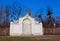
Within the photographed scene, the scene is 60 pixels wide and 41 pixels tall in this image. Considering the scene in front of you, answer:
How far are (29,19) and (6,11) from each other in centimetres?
2726

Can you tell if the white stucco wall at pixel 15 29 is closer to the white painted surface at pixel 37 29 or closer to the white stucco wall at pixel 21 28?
the white stucco wall at pixel 21 28

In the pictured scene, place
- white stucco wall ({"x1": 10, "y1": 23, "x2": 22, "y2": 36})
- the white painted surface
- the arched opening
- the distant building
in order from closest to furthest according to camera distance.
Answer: white stucco wall ({"x1": 10, "y1": 23, "x2": 22, "y2": 36})
the distant building
the white painted surface
the arched opening

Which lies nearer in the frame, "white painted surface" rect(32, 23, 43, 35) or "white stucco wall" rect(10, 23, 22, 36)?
"white stucco wall" rect(10, 23, 22, 36)

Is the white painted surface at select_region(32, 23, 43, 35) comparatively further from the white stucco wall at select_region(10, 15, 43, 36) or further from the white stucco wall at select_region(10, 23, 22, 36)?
the white stucco wall at select_region(10, 23, 22, 36)

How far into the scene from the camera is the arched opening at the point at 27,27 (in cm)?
4566

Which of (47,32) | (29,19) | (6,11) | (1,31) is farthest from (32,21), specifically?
(6,11)

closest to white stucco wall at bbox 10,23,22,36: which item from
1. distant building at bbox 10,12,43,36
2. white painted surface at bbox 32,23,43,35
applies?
distant building at bbox 10,12,43,36

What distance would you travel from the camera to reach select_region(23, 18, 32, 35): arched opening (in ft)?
150

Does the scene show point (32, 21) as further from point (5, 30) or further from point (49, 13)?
point (49, 13)

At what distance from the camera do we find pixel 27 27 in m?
46.0

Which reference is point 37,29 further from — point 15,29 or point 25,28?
point 15,29

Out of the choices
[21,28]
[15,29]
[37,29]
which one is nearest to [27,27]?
[21,28]

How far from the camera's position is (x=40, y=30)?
45750 millimetres

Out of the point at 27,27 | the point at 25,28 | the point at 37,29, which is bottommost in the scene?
the point at 37,29
